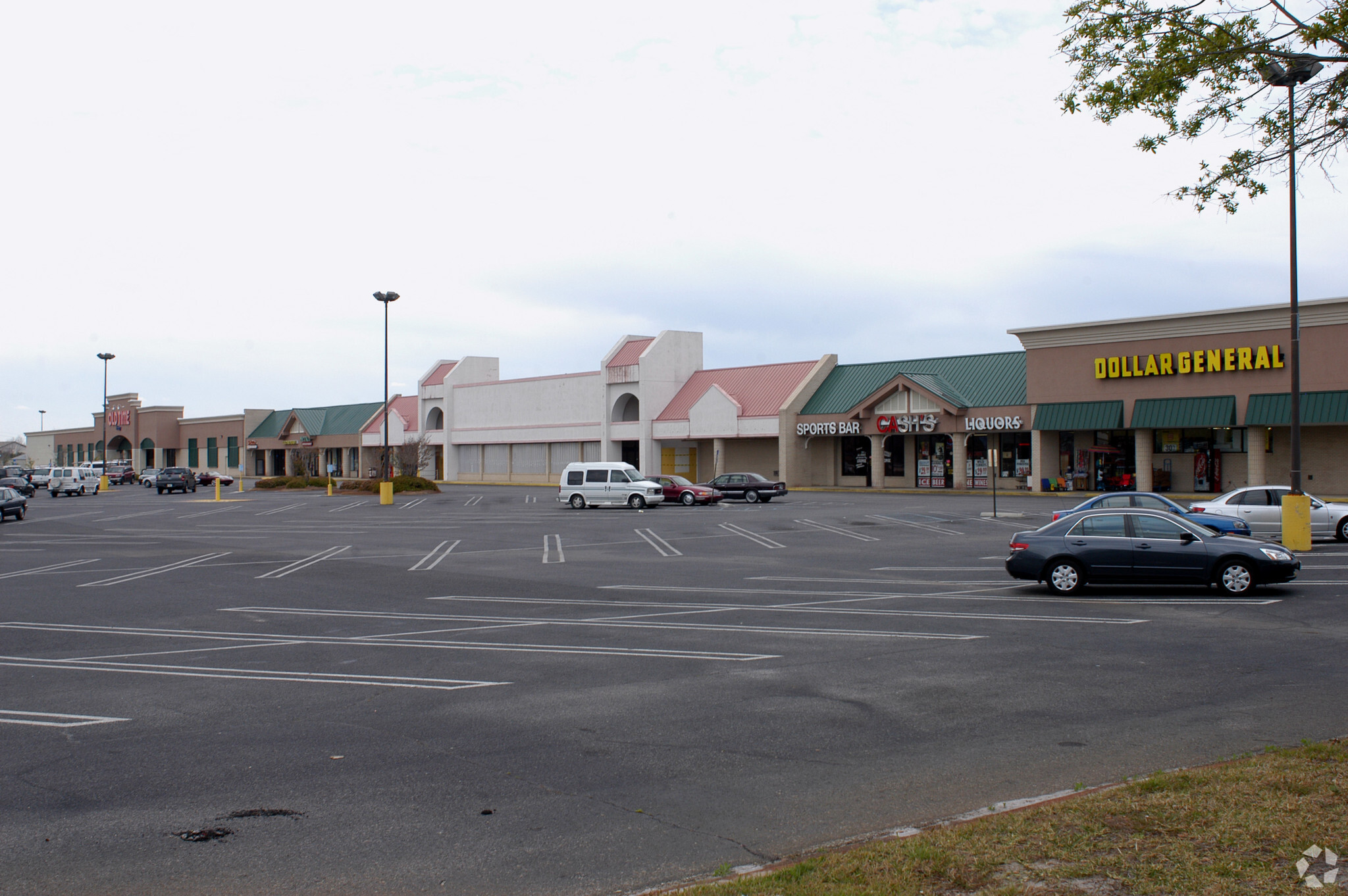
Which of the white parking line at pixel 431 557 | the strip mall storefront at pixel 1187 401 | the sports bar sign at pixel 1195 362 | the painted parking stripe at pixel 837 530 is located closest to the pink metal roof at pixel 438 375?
the strip mall storefront at pixel 1187 401

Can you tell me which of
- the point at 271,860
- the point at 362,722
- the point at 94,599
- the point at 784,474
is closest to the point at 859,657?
the point at 362,722

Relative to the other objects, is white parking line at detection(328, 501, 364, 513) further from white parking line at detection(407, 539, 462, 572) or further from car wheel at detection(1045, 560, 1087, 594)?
car wheel at detection(1045, 560, 1087, 594)

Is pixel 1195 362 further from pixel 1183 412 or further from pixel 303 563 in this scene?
pixel 303 563

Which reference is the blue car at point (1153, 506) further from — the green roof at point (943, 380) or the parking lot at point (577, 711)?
the green roof at point (943, 380)

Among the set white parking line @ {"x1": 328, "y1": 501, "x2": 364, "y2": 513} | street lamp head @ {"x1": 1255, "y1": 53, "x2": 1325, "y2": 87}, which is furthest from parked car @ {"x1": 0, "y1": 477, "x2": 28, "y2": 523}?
street lamp head @ {"x1": 1255, "y1": 53, "x2": 1325, "y2": 87}

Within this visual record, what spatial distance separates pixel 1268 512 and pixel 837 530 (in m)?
11.0

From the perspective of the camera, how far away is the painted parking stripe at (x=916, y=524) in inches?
1125

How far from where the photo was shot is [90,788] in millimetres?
6719

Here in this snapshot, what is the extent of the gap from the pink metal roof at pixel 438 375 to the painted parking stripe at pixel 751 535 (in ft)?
171

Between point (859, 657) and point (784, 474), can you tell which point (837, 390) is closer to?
point (784, 474)

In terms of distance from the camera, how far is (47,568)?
21.9m

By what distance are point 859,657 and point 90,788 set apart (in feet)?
24.0

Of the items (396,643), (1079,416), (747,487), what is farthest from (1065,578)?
(1079,416)

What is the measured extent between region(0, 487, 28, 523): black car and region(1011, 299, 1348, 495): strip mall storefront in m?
42.6
